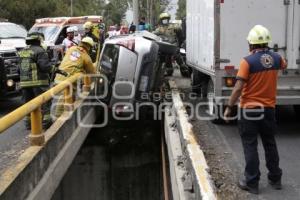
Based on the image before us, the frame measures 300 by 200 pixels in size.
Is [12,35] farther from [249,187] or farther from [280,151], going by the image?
[249,187]

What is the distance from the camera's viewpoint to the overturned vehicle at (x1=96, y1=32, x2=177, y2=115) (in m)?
10.9

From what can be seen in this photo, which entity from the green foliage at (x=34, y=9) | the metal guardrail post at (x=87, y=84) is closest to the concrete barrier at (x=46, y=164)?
the metal guardrail post at (x=87, y=84)

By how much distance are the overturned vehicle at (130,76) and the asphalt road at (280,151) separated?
4.23 feet

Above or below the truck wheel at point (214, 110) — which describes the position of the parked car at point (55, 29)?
above

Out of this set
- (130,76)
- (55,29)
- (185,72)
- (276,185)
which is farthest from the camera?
(55,29)

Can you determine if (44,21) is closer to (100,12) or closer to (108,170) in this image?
(108,170)

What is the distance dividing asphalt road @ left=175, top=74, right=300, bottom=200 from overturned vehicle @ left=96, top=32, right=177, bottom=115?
1.29m

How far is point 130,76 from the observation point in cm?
1091

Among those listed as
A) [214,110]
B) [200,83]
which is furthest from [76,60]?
[200,83]

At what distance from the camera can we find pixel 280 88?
29.1 feet

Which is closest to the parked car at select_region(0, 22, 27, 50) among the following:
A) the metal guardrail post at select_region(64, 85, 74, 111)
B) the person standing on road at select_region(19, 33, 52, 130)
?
the person standing on road at select_region(19, 33, 52, 130)

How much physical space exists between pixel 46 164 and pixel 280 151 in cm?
338

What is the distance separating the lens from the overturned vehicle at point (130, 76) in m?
10.9

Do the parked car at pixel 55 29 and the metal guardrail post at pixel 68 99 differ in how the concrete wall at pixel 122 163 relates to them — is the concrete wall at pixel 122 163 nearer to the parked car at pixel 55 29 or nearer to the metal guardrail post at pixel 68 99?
the metal guardrail post at pixel 68 99
